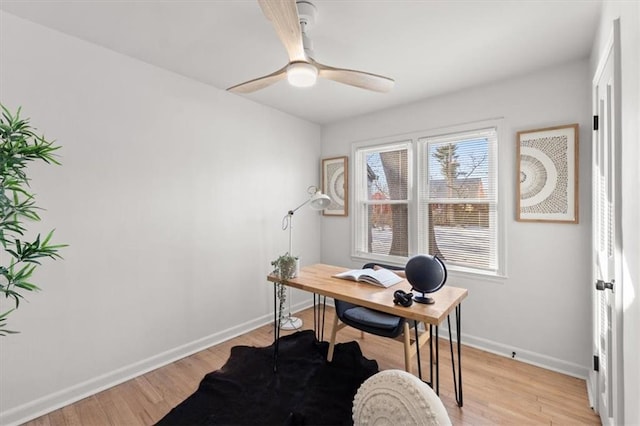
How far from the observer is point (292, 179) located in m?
3.66

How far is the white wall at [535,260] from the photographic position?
2.24 meters

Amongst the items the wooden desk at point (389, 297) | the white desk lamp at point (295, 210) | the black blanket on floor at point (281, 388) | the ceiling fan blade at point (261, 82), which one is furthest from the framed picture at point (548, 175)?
the ceiling fan blade at point (261, 82)

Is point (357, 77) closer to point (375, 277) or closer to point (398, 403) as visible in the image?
point (375, 277)

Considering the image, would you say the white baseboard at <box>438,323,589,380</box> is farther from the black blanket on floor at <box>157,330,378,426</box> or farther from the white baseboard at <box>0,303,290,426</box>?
the white baseboard at <box>0,303,290,426</box>

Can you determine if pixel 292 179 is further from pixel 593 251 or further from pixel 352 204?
pixel 593 251

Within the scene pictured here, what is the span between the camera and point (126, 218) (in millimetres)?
2244

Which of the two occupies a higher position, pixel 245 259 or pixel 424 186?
pixel 424 186

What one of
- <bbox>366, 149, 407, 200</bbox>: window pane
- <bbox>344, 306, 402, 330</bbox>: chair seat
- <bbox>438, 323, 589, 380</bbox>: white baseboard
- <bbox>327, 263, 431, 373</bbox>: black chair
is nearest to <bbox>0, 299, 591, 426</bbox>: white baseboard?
<bbox>438, 323, 589, 380</bbox>: white baseboard

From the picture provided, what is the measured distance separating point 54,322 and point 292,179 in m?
2.54

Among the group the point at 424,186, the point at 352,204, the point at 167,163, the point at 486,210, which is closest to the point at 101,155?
the point at 167,163

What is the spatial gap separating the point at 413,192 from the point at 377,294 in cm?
165

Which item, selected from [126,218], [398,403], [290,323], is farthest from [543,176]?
[126,218]

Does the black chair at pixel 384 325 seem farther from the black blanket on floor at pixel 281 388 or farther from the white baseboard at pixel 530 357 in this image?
the white baseboard at pixel 530 357

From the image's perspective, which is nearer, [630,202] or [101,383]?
[630,202]
